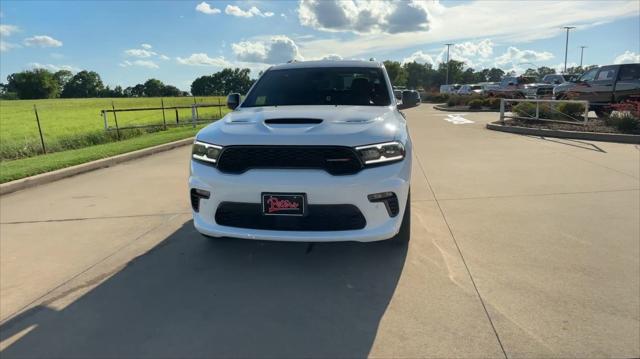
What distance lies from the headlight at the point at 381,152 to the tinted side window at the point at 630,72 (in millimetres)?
15148

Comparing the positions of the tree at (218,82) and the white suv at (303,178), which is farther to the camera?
the tree at (218,82)

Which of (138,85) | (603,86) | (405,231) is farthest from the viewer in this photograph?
(138,85)

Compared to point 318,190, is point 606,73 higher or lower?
higher

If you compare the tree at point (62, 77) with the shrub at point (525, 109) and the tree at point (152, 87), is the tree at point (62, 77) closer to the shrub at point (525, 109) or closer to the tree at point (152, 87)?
the tree at point (152, 87)

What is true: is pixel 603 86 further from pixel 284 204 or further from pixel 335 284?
pixel 284 204

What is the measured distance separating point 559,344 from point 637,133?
35.6 feet

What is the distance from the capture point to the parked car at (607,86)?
585 inches

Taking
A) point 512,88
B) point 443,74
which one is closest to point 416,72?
point 443,74

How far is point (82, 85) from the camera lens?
121125 millimetres

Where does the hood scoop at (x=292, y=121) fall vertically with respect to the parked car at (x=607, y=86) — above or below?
above

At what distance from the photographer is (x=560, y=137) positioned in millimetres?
11984

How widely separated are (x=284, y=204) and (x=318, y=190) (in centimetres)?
28

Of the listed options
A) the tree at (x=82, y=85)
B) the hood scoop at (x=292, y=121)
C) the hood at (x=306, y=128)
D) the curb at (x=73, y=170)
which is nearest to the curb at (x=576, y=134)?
the hood at (x=306, y=128)

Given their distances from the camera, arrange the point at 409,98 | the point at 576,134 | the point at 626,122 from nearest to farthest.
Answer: the point at 409,98 < the point at 626,122 < the point at 576,134
